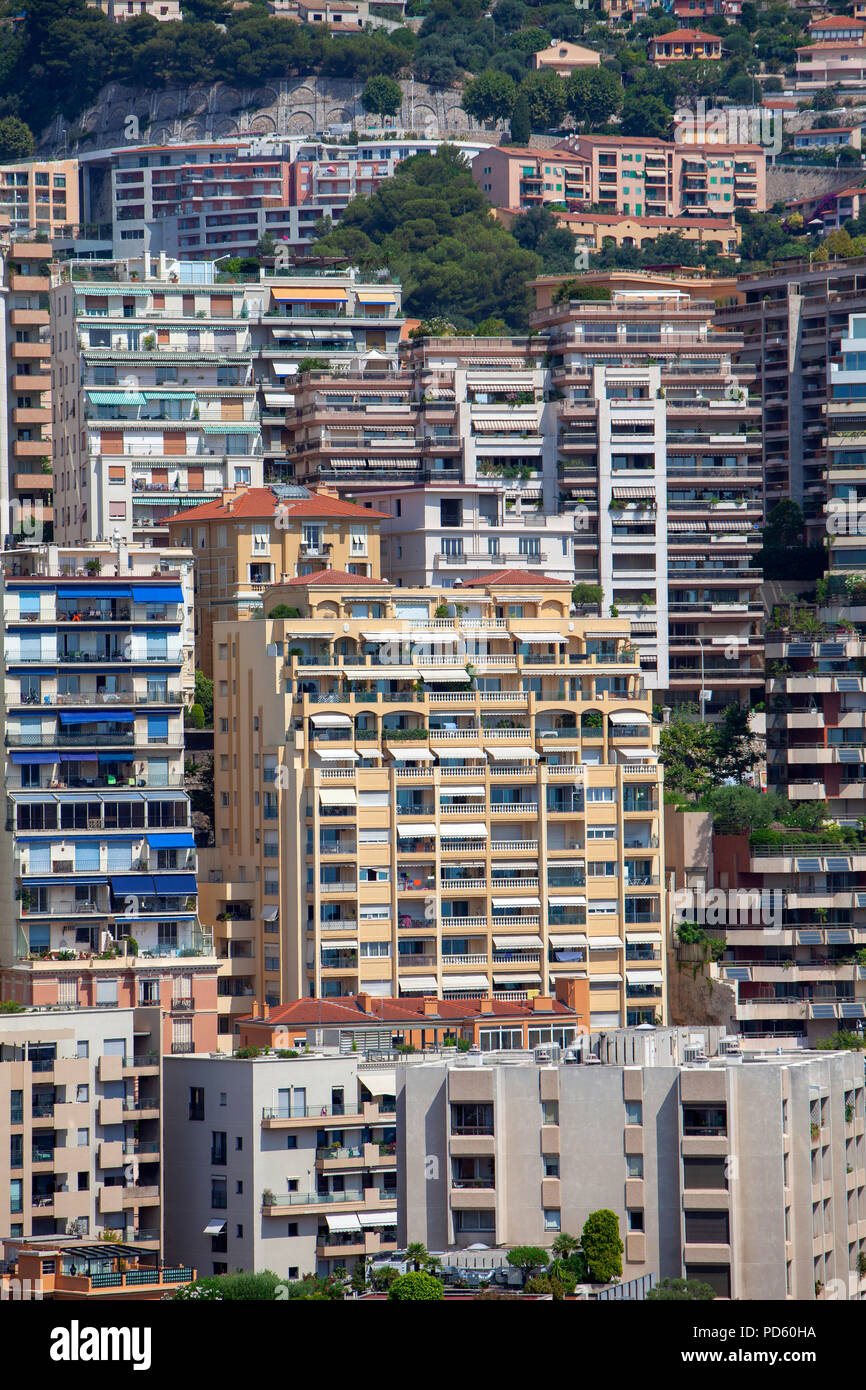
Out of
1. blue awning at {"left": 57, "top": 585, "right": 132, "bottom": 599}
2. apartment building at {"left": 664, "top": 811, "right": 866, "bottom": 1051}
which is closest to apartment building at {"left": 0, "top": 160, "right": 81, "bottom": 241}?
apartment building at {"left": 664, "top": 811, "right": 866, "bottom": 1051}

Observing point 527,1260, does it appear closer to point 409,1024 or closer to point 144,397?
point 409,1024

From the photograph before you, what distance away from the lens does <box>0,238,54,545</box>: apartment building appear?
11338 centimetres

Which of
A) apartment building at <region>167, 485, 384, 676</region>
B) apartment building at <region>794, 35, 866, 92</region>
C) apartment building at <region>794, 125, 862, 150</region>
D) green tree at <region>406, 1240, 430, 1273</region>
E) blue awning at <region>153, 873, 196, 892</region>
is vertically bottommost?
green tree at <region>406, 1240, 430, 1273</region>

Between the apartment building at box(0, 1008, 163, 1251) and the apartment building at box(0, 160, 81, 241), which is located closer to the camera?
the apartment building at box(0, 1008, 163, 1251)

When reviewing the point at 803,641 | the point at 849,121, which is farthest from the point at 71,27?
the point at 803,641

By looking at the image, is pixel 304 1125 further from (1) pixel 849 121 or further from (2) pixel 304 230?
(1) pixel 849 121

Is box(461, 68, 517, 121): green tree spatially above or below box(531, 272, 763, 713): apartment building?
above

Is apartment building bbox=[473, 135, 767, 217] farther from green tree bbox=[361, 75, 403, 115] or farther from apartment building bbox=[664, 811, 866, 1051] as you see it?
apartment building bbox=[664, 811, 866, 1051]

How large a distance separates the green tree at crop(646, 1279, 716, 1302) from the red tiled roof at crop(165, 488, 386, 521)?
172 feet

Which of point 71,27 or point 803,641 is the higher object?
point 71,27

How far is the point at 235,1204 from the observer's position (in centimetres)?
6488

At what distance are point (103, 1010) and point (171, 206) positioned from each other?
124m

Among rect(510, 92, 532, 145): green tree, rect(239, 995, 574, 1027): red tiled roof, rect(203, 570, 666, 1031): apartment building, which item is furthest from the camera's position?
rect(510, 92, 532, 145): green tree
